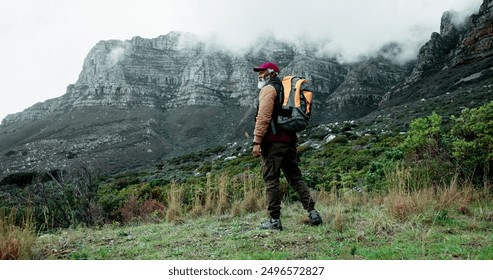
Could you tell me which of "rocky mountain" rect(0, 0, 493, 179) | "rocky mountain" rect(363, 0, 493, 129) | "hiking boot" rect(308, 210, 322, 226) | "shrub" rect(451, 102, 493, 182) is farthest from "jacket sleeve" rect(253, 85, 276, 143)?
"rocky mountain" rect(363, 0, 493, 129)

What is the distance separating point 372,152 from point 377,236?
1170cm

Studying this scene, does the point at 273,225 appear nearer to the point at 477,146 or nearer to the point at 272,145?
the point at 272,145

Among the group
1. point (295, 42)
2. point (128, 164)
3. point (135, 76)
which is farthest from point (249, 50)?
point (128, 164)

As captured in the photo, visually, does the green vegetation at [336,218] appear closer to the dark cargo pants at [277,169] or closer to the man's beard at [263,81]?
the dark cargo pants at [277,169]

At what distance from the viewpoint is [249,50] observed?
147m

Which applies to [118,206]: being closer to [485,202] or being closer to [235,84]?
→ [485,202]

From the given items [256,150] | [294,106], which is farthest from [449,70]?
[256,150]

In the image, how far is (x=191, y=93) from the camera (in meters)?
117

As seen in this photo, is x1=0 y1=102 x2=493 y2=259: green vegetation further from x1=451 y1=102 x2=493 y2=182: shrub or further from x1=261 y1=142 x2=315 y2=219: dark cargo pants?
x1=261 y1=142 x2=315 y2=219: dark cargo pants

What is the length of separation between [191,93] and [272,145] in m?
114

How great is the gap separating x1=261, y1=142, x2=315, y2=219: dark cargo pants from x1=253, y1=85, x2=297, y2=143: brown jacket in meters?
0.07

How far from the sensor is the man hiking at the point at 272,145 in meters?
4.67

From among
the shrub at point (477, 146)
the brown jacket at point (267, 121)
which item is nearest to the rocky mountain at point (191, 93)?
the shrub at point (477, 146)
